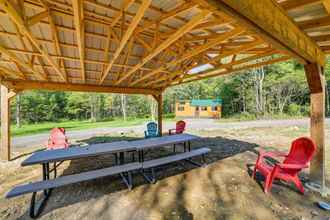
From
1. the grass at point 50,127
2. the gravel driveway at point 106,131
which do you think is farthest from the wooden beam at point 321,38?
the grass at point 50,127

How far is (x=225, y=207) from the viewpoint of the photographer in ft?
7.99

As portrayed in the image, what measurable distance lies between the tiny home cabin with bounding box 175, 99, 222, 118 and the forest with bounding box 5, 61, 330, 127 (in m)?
2.40

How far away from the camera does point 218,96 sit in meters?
24.9

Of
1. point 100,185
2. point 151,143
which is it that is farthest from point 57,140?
point 151,143

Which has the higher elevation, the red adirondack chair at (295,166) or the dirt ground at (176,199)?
the red adirondack chair at (295,166)

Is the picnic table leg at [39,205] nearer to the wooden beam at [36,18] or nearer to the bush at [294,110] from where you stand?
the wooden beam at [36,18]

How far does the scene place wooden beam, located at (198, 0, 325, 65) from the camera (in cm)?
126

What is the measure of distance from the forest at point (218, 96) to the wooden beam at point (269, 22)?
1782 cm

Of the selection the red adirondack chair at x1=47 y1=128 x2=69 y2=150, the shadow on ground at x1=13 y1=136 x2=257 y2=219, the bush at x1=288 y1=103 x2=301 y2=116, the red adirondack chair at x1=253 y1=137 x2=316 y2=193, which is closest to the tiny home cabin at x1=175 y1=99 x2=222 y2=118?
the bush at x1=288 y1=103 x2=301 y2=116

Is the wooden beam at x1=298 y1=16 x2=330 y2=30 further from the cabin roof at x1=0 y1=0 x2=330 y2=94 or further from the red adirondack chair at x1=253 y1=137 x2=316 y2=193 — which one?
the red adirondack chair at x1=253 y1=137 x2=316 y2=193

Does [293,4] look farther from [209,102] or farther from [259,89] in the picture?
[209,102]

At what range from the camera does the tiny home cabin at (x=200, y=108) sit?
70.5 feet

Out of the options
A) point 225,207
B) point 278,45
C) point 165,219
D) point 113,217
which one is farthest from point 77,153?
point 278,45

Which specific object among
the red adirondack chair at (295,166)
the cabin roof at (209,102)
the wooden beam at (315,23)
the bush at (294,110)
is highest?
the wooden beam at (315,23)
